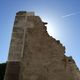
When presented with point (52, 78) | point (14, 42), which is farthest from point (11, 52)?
point (52, 78)

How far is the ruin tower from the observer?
943cm

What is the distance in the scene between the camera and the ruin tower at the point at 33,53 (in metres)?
9.43

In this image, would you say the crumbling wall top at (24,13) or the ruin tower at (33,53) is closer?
the ruin tower at (33,53)

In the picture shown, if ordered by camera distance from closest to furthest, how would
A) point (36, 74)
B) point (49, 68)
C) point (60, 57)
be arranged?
1. point (36, 74)
2. point (49, 68)
3. point (60, 57)

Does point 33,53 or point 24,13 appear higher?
point 24,13

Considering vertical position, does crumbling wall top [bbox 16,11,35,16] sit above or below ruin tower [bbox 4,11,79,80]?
above

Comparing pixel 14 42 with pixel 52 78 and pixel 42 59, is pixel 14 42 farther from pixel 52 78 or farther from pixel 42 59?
pixel 52 78

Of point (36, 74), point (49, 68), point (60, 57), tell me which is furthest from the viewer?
point (60, 57)

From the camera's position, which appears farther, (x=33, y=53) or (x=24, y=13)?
(x=24, y=13)

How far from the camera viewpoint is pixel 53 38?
10820mm

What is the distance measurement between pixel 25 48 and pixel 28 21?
1.30 meters

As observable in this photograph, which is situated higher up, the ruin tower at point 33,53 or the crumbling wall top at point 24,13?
the crumbling wall top at point 24,13

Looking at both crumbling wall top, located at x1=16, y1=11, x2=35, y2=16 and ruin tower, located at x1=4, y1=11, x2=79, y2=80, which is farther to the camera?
crumbling wall top, located at x1=16, y1=11, x2=35, y2=16

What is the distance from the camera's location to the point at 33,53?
9.82 metres
